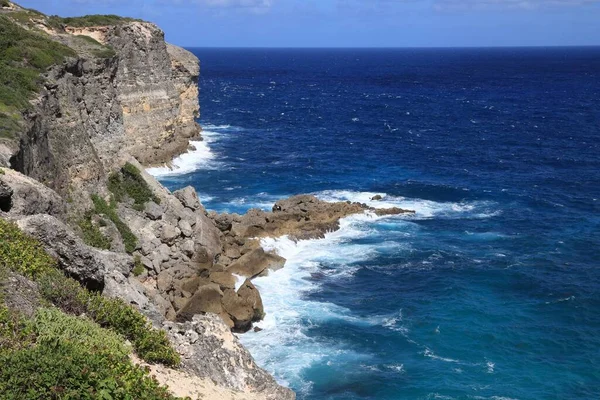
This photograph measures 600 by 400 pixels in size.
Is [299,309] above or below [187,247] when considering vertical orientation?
below

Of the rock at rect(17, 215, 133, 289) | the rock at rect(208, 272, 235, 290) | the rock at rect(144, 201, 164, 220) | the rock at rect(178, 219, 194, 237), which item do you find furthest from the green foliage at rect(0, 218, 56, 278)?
the rock at rect(178, 219, 194, 237)

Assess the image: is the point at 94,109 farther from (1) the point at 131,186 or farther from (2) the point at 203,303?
(2) the point at 203,303

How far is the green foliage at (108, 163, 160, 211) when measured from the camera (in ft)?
142

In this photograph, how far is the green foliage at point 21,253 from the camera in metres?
19.2

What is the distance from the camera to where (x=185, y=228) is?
44.3 meters

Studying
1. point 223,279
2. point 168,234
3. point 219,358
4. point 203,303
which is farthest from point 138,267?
point 219,358

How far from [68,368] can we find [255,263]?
32533mm

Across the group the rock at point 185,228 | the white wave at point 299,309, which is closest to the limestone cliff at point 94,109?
the rock at point 185,228

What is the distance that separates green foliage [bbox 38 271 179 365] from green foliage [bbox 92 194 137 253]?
20053 millimetres

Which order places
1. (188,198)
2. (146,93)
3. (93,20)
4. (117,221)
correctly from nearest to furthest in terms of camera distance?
(117,221)
(188,198)
(93,20)
(146,93)

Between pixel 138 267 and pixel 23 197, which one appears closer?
pixel 23 197

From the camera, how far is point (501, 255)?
2100 inches

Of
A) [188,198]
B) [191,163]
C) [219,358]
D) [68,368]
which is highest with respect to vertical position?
[68,368]

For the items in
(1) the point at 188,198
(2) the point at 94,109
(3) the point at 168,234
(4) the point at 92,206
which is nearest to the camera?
(4) the point at 92,206
